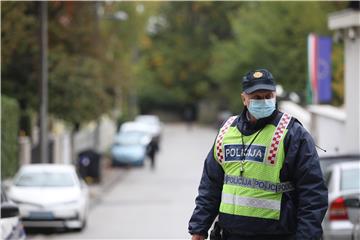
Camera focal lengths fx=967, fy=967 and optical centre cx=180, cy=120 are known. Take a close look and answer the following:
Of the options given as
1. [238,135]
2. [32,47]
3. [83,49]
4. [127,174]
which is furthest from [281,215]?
[127,174]

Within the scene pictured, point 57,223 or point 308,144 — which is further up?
point 308,144

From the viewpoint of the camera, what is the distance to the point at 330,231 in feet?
39.8

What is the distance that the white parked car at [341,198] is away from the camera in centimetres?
1205

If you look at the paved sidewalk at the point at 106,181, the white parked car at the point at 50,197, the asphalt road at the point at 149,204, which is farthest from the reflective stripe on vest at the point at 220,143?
the paved sidewalk at the point at 106,181

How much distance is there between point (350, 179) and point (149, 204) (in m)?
15.3

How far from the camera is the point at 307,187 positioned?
18.8ft

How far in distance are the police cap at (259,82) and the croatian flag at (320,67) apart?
892 inches

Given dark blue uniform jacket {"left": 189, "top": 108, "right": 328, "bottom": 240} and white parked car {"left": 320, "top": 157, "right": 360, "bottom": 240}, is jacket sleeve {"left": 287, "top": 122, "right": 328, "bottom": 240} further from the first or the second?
white parked car {"left": 320, "top": 157, "right": 360, "bottom": 240}

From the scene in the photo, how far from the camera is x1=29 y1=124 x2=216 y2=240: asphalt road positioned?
64.6ft

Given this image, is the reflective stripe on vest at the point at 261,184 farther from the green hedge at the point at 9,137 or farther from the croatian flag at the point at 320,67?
the croatian flag at the point at 320,67

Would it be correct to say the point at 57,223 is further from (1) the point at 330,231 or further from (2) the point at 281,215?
(2) the point at 281,215

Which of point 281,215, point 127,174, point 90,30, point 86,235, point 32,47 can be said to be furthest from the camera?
point 127,174

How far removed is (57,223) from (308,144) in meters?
14.5

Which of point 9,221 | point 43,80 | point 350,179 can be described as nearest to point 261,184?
point 9,221
